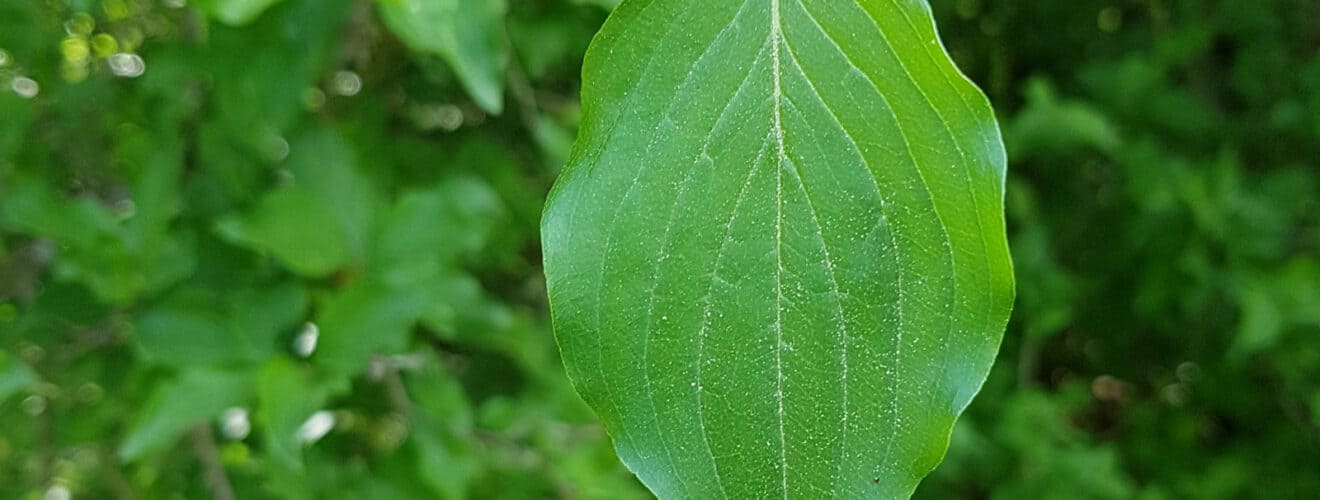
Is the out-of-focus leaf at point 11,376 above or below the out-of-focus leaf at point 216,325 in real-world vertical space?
above

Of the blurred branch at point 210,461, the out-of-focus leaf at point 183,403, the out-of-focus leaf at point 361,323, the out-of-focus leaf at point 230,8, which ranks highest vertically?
the out-of-focus leaf at point 230,8

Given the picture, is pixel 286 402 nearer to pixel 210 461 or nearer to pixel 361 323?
pixel 361 323

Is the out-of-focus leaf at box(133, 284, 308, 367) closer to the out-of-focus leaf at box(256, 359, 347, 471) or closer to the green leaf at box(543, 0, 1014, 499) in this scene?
the out-of-focus leaf at box(256, 359, 347, 471)

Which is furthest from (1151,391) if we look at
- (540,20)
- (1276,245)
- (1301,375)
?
(540,20)

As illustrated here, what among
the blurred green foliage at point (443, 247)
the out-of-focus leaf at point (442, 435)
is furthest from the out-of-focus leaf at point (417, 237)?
the out-of-focus leaf at point (442, 435)

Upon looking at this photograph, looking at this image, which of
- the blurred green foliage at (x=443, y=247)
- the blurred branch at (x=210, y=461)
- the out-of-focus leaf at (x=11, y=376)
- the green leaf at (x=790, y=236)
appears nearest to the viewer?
the green leaf at (x=790, y=236)

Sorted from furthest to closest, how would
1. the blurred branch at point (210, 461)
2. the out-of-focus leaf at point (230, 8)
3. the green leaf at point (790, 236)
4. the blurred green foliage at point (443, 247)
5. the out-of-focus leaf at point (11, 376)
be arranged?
the blurred branch at point (210, 461)
the blurred green foliage at point (443, 247)
the out-of-focus leaf at point (11, 376)
the out-of-focus leaf at point (230, 8)
the green leaf at point (790, 236)

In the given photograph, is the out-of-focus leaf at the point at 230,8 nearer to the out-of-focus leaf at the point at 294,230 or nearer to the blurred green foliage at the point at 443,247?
the blurred green foliage at the point at 443,247

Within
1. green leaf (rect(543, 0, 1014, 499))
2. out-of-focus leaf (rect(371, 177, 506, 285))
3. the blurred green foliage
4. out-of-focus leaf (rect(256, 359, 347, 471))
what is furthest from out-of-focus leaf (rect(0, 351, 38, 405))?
green leaf (rect(543, 0, 1014, 499))
